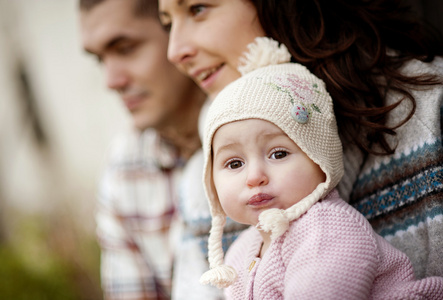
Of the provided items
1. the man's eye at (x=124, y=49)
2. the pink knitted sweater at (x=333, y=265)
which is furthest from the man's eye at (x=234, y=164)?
A: the man's eye at (x=124, y=49)

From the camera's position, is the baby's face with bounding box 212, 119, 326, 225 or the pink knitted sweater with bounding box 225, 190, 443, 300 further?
the baby's face with bounding box 212, 119, 326, 225

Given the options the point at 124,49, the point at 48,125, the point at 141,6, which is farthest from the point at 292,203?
the point at 48,125

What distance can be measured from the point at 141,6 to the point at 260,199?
1806mm

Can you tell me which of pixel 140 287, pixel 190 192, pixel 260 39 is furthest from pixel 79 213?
pixel 260 39

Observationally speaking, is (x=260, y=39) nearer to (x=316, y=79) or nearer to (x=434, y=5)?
(x=316, y=79)

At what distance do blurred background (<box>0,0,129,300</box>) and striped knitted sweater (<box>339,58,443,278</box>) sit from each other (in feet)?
10.2

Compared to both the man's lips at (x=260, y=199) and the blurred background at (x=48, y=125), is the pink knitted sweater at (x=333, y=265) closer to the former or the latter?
the man's lips at (x=260, y=199)

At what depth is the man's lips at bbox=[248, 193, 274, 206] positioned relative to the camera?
4.01 feet

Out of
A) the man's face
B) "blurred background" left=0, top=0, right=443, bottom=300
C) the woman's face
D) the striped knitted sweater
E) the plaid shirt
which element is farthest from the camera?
"blurred background" left=0, top=0, right=443, bottom=300

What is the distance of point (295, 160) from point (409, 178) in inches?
18.1

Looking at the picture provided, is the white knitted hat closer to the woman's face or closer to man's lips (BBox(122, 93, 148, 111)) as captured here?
the woman's face

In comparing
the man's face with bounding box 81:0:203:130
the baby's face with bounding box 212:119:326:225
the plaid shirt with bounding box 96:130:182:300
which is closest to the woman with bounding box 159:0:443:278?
the baby's face with bounding box 212:119:326:225

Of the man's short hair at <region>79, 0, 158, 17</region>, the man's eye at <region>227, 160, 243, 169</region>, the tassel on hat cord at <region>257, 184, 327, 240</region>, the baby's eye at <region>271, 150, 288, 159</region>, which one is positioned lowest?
the man's short hair at <region>79, 0, 158, 17</region>

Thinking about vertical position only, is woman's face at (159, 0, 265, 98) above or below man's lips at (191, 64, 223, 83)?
above
